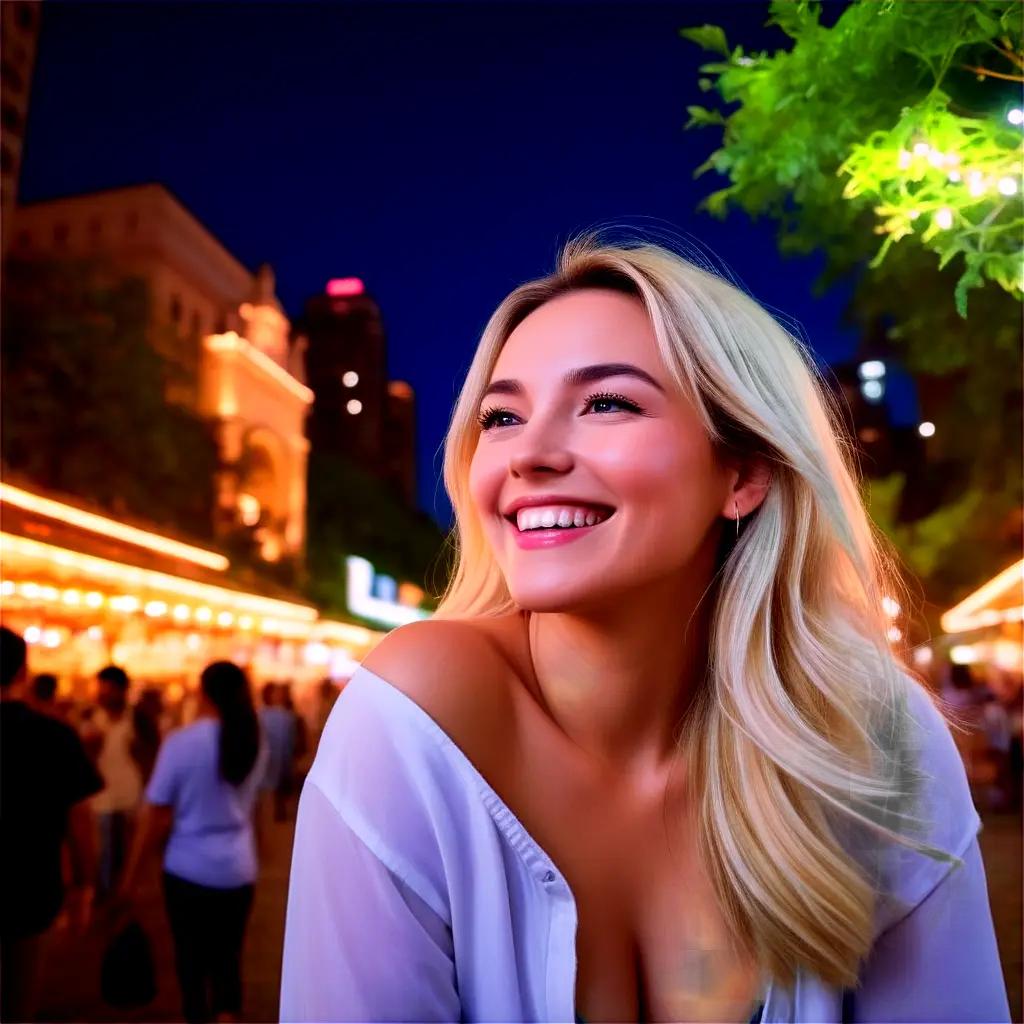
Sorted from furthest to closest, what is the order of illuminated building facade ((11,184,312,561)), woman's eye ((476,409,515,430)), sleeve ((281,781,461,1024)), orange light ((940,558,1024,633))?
illuminated building facade ((11,184,312,561)) → orange light ((940,558,1024,633)) → woman's eye ((476,409,515,430)) → sleeve ((281,781,461,1024))

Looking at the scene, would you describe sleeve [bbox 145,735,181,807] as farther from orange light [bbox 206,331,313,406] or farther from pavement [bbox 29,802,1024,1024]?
orange light [bbox 206,331,313,406]

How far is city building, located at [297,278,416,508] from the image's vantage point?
10.8m

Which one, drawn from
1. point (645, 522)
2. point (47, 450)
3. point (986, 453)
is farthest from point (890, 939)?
point (47, 450)

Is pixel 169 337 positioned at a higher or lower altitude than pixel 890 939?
higher

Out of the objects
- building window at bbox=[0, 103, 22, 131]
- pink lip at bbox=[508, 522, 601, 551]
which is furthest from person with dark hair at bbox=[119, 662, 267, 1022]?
pink lip at bbox=[508, 522, 601, 551]

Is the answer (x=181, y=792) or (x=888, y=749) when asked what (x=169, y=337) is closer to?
(x=181, y=792)

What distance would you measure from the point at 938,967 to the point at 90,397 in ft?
24.2

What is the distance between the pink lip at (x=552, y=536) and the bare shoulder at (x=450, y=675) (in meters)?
0.11

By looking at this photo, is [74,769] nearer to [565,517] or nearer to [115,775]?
[115,775]

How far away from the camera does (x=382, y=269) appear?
310 inches

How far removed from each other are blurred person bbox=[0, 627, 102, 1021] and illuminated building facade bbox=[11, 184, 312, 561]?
19.4ft

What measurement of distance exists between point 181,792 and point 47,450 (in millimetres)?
5317

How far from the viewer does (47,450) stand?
7.12 metres

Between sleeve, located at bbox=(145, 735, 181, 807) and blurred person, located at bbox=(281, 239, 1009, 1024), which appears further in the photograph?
sleeve, located at bbox=(145, 735, 181, 807)
